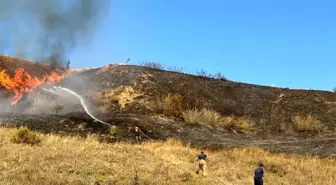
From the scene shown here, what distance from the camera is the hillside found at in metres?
24.4

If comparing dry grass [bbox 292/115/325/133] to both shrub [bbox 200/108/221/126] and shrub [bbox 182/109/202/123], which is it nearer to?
shrub [bbox 200/108/221/126]

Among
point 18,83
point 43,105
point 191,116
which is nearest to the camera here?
point 191,116

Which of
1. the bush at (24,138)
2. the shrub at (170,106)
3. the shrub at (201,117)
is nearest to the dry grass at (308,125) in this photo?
the shrub at (201,117)

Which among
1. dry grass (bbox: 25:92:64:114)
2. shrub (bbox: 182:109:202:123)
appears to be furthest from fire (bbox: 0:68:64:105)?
shrub (bbox: 182:109:202:123)

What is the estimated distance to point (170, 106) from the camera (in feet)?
98.0

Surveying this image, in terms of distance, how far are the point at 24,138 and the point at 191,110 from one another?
13.6 meters

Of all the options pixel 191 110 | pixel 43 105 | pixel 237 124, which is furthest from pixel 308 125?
pixel 43 105

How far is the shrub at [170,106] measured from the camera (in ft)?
96.8

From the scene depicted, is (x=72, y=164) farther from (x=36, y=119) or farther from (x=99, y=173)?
(x=36, y=119)

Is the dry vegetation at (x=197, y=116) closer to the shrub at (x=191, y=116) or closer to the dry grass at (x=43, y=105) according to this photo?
the shrub at (x=191, y=116)

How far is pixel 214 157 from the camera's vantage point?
1978 centimetres

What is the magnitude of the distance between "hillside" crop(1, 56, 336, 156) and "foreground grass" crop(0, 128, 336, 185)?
10.7ft

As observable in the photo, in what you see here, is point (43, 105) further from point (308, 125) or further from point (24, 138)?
point (308, 125)

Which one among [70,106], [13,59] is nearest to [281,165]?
[70,106]
